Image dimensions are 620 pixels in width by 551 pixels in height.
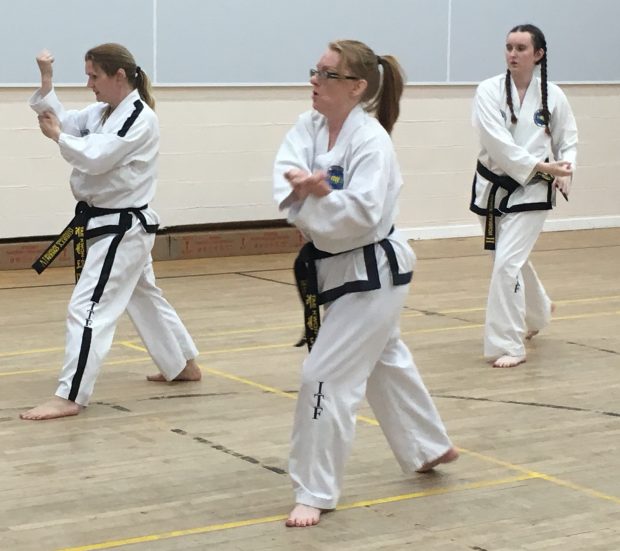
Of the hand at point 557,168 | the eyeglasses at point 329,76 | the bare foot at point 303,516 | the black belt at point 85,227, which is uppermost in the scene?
the eyeglasses at point 329,76

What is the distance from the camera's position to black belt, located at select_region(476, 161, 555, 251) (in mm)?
6332

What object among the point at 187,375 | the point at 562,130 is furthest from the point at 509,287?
the point at 187,375

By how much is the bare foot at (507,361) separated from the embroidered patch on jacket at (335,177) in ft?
8.83

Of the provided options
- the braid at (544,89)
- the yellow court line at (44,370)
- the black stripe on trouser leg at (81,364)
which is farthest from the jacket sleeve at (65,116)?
the braid at (544,89)

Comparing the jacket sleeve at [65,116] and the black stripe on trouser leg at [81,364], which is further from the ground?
the jacket sleeve at [65,116]

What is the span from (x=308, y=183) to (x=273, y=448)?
1.48 metres

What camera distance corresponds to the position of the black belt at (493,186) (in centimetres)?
633

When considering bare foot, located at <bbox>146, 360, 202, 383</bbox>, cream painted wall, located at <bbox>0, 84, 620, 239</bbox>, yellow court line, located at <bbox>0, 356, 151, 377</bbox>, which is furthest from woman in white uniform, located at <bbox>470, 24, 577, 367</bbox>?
cream painted wall, located at <bbox>0, 84, 620, 239</bbox>

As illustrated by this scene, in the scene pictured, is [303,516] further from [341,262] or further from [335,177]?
[335,177]

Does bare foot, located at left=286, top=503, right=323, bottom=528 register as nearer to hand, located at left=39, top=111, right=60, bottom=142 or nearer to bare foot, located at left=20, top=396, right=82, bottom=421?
bare foot, located at left=20, top=396, right=82, bottom=421

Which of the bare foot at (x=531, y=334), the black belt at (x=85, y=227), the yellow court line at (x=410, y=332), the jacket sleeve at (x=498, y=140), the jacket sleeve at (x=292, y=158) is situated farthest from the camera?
the bare foot at (x=531, y=334)

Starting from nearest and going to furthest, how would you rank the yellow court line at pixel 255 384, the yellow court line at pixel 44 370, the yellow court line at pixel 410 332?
the yellow court line at pixel 255 384 → the yellow court line at pixel 44 370 → the yellow court line at pixel 410 332

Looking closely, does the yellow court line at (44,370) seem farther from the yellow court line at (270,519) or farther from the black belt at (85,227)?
the yellow court line at (270,519)

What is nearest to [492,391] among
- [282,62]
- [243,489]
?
[243,489]
